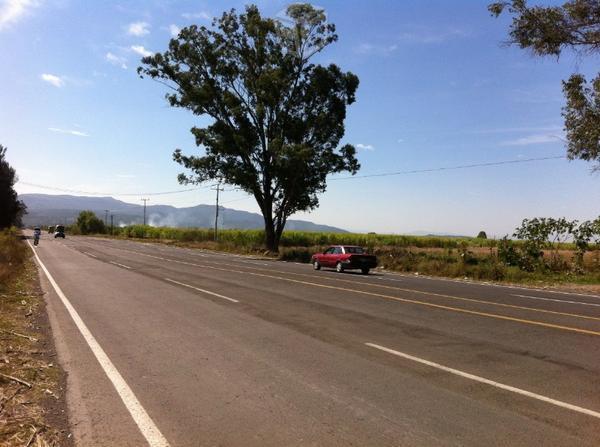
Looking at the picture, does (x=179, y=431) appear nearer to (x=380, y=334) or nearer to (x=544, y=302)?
(x=380, y=334)

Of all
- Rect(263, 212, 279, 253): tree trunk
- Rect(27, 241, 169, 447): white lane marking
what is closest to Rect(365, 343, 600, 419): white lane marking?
Rect(27, 241, 169, 447): white lane marking

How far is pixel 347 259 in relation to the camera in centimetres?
2625

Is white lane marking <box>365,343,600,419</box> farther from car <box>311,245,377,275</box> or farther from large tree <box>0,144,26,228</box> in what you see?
large tree <box>0,144,26,228</box>

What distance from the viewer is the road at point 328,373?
14.7 feet

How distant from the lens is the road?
4.47 meters

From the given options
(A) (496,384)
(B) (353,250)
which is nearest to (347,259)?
(B) (353,250)

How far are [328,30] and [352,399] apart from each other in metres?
41.9

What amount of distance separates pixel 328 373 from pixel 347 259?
20.1 m

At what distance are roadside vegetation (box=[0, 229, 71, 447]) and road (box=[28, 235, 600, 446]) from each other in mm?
187

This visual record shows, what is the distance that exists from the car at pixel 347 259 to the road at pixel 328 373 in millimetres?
13118

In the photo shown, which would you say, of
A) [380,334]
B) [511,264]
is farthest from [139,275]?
[511,264]

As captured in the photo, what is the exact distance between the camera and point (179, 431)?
447 centimetres

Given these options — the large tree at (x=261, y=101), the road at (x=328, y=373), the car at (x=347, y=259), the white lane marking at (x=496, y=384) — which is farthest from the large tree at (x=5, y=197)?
the white lane marking at (x=496, y=384)

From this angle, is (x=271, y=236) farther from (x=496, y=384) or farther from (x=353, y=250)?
(x=496, y=384)
